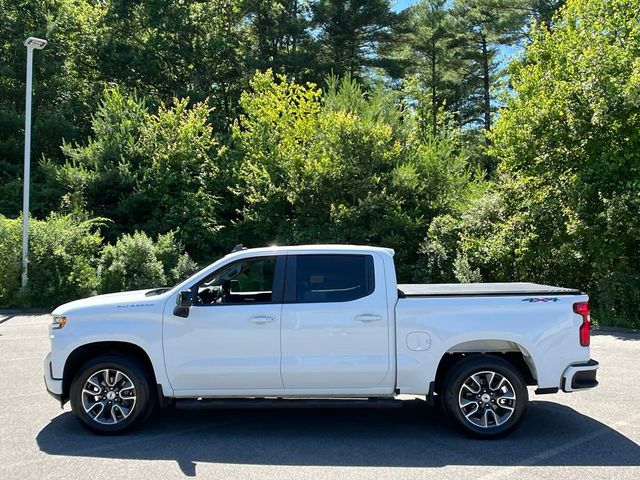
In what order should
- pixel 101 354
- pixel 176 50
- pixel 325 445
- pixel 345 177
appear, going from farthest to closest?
pixel 176 50 → pixel 345 177 → pixel 101 354 → pixel 325 445

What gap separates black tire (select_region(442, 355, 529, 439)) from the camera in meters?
5.64

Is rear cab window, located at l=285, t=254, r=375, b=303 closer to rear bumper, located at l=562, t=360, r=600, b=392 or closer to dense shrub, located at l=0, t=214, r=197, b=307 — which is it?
rear bumper, located at l=562, t=360, r=600, b=392

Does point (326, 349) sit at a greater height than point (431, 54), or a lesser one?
lesser

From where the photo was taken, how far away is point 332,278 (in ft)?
19.4

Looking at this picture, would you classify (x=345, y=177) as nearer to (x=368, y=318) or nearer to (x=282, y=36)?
(x=368, y=318)

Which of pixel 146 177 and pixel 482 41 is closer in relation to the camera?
pixel 146 177

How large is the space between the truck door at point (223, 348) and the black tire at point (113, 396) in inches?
13.1

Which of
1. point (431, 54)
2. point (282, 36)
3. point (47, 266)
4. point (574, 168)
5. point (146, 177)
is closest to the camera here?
point (574, 168)

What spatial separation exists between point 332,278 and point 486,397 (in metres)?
1.91

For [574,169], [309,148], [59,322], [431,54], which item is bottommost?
[59,322]

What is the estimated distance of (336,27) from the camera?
3538 centimetres

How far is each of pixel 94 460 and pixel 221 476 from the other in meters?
1.23

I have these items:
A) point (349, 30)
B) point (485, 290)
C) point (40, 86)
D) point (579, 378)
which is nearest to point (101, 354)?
point (485, 290)

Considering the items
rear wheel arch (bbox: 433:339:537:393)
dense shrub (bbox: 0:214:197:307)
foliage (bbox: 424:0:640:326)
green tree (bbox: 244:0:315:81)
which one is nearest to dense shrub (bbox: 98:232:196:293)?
dense shrub (bbox: 0:214:197:307)
